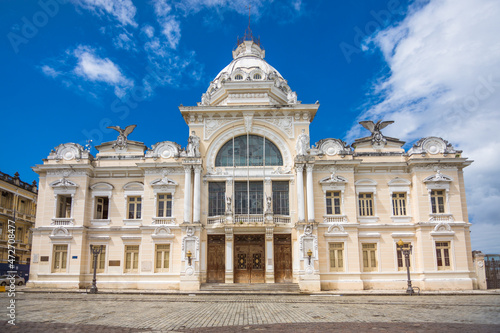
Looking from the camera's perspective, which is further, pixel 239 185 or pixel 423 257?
pixel 239 185

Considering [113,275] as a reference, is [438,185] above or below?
above

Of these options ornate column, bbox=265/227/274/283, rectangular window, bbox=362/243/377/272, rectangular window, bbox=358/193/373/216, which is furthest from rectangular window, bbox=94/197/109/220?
rectangular window, bbox=362/243/377/272

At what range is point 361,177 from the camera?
3334 centimetres

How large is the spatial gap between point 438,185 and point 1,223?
141 feet

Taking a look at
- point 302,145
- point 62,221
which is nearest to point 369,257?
point 302,145

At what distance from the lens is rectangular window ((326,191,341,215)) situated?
32.5 meters

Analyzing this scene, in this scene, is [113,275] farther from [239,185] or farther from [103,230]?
[239,185]

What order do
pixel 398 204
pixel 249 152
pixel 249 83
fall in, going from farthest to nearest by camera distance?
1. pixel 249 83
2. pixel 249 152
3. pixel 398 204

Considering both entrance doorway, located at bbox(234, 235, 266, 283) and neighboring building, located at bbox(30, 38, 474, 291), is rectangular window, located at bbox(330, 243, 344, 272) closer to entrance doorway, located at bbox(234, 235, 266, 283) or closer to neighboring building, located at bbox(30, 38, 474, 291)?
neighboring building, located at bbox(30, 38, 474, 291)

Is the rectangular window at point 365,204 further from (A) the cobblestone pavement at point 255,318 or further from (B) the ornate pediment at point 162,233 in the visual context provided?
(B) the ornate pediment at point 162,233

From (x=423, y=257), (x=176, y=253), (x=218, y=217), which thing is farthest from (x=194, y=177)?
(x=423, y=257)

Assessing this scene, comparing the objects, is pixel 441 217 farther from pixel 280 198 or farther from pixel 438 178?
pixel 280 198

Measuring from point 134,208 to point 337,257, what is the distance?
16.6 metres

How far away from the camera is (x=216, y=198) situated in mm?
33188
